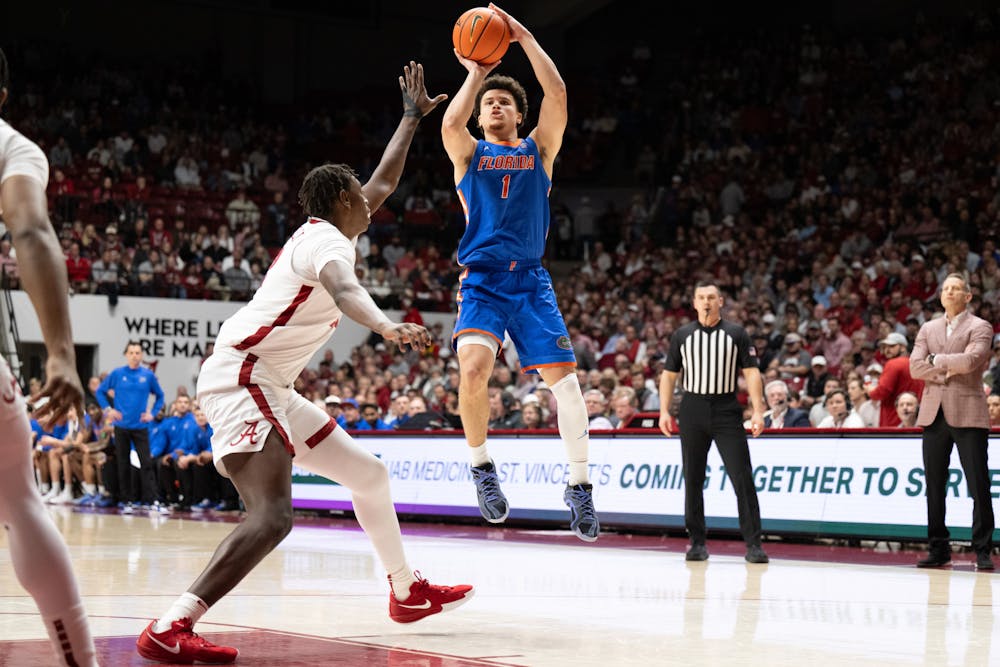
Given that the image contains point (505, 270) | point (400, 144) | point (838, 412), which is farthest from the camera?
point (838, 412)

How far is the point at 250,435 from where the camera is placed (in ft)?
16.6

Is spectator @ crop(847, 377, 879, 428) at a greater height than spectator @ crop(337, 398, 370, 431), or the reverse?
spectator @ crop(847, 377, 879, 428)

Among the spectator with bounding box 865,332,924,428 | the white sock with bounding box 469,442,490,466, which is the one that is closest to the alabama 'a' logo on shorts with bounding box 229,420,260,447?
the white sock with bounding box 469,442,490,466

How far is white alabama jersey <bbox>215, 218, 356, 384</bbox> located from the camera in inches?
203

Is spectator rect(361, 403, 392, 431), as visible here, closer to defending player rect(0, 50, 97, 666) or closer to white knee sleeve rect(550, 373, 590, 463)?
white knee sleeve rect(550, 373, 590, 463)

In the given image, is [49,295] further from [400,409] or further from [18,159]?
[400,409]

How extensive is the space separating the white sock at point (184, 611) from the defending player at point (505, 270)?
176 cm

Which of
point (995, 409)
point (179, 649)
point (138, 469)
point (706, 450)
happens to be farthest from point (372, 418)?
point (179, 649)

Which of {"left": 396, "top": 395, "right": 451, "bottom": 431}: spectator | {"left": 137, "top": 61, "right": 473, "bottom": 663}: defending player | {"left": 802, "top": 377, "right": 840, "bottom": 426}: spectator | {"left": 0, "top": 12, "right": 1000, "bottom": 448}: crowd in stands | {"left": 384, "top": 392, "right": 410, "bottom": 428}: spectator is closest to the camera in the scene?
Answer: {"left": 137, "top": 61, "right": 473, "bottom": 663}: defending player

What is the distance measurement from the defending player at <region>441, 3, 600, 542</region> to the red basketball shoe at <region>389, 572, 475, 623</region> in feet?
2.25

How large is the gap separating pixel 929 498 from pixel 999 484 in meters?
0.85

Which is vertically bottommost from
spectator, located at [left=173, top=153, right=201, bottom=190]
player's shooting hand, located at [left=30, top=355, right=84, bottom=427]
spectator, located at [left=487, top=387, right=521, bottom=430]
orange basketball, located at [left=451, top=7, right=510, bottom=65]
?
spectator, located at [left=487, top=387, right=521, bottom=430]

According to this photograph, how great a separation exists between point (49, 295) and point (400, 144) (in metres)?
3.39

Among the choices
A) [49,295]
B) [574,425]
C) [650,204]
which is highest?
[650,204]
